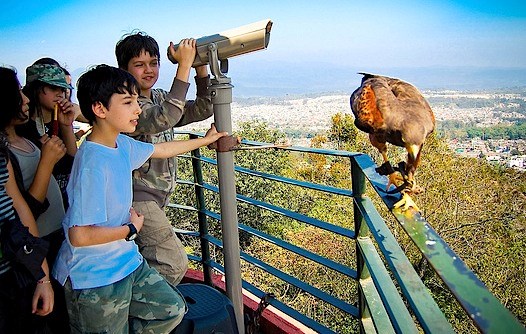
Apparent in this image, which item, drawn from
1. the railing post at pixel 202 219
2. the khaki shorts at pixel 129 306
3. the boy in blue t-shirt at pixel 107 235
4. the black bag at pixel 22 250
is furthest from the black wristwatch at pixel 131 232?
the railing post at pixel 202 219

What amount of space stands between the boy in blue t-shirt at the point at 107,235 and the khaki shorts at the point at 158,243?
1.04ft

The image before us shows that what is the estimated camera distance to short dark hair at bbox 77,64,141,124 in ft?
4.78

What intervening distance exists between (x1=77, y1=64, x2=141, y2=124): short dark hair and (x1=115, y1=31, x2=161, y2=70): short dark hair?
413 millimetres

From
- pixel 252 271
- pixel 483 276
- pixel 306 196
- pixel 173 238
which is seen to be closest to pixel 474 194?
pixel 483 276

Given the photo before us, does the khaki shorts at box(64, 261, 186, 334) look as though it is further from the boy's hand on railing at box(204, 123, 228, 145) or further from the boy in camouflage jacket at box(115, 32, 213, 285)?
the boy's hand on railing at box(204, 123, 228, 145)

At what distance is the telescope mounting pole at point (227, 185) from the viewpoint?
1.62 m

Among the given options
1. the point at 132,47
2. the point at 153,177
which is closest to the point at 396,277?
the point at 153,177

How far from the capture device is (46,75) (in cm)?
188

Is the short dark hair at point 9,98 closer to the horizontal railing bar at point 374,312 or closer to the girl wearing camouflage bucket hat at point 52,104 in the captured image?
the girl wearing camouflage bucket hat at point 52,104

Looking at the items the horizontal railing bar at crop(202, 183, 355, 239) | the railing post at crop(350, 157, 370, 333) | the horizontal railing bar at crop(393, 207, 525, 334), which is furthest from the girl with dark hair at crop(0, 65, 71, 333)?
the horizontal railing bar at crop(393, 207, 525, 334)

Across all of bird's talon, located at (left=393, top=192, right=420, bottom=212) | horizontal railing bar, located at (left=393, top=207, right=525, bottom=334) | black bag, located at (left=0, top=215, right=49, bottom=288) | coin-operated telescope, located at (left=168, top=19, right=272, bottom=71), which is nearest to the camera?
horizontal railing bar, located at (left=393, top=207, right=525, bottom=334)

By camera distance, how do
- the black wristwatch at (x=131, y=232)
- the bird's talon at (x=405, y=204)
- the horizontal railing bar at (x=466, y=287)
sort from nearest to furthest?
the horizontal railing bar at (x=466, y=287), the bird's talon at (x=405, y=204), the black wristwatch at (x=131, y=232)

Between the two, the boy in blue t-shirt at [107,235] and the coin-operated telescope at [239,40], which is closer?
the boy in blue t-shirt at [107,235]

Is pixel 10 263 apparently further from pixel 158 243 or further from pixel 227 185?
pixel 227 185
